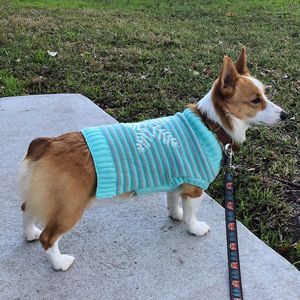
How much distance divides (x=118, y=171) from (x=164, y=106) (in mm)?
2561

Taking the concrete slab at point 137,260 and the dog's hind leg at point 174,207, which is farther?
the dog's hind leg at point 174,207

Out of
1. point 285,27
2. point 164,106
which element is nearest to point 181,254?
point 164,106

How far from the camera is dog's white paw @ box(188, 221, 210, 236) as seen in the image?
2949mm

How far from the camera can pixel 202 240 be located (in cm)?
295

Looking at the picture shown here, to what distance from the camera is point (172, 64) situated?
6285 mm

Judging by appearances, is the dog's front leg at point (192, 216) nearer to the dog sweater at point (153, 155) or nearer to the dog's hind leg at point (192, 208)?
the dog's hind leg at point (192, 208)

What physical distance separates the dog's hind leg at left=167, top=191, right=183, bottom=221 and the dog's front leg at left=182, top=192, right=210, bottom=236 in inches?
4.4

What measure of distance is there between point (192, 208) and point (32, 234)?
3.33ft

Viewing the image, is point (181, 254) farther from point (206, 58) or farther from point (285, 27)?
point (285, 27)

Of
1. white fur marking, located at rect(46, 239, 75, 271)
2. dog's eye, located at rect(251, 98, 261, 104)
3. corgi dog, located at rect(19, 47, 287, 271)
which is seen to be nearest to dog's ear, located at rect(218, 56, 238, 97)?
corgi dog, located at rect(19, 47, 287, 271)

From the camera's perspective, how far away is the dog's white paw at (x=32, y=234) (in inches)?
111

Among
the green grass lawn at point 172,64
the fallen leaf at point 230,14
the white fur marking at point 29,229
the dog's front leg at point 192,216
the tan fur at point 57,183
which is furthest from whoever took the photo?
the fallen leaf at point 230,14

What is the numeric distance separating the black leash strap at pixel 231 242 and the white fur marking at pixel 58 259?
3.09 ft

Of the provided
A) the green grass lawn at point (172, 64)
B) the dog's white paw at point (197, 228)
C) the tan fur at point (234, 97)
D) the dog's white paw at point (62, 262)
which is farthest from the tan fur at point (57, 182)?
the green grass lawn at point (172, 64)
